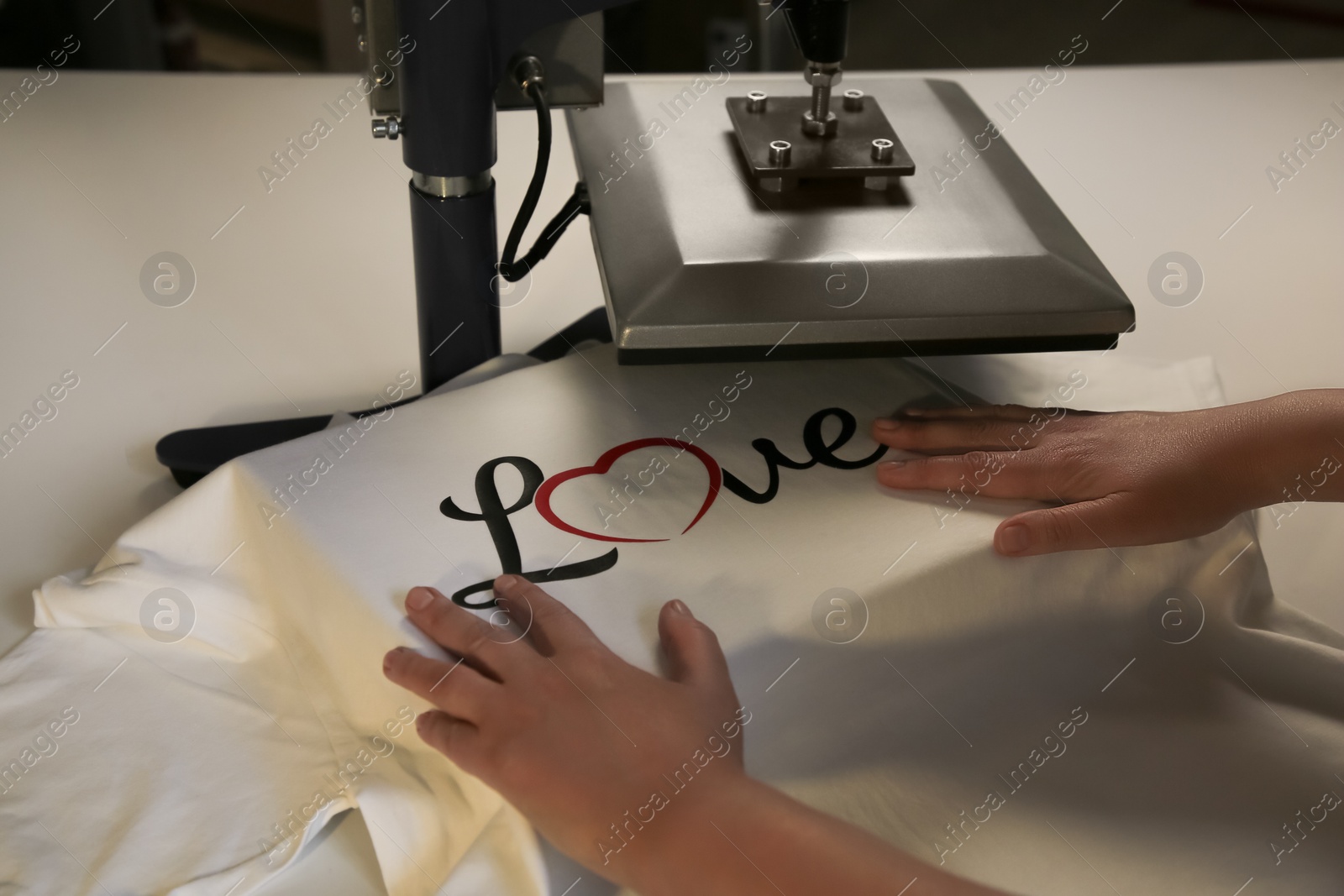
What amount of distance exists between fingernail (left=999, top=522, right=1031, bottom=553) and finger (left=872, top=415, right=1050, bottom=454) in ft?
0.31

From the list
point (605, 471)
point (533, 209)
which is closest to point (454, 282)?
point (533, 209)

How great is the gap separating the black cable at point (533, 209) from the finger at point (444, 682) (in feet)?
1.08

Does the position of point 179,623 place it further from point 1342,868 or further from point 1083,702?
point 1342,868

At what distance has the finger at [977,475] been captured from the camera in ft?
2.47

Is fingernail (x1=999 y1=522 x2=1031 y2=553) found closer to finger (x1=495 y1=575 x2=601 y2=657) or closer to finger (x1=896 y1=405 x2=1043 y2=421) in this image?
finger (x1=896 y1=405 x2=1043 y2=421)

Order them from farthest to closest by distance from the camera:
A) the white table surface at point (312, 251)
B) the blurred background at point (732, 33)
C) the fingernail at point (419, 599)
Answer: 1. the blurred background at point (732, 33)
2. the white table surface at point (312, 251)
3. the fingernail at point (419, 599)

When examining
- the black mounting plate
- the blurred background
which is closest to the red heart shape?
the black mounting plate

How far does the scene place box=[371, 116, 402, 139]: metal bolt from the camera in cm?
81

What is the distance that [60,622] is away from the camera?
2.44ft

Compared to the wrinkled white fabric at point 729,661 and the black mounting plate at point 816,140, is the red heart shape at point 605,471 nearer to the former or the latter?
the wrinkled white fabric at point 729,661

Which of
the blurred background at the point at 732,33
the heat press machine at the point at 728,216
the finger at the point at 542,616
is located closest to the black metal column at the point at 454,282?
the heat press machine at the point at 728,216


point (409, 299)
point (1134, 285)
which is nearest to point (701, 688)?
point (409, 299)

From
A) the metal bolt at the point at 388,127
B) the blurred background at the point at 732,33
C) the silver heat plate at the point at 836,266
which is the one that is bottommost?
the blurred background at the point at 732,33

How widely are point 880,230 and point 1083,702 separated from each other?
341 millimetres
